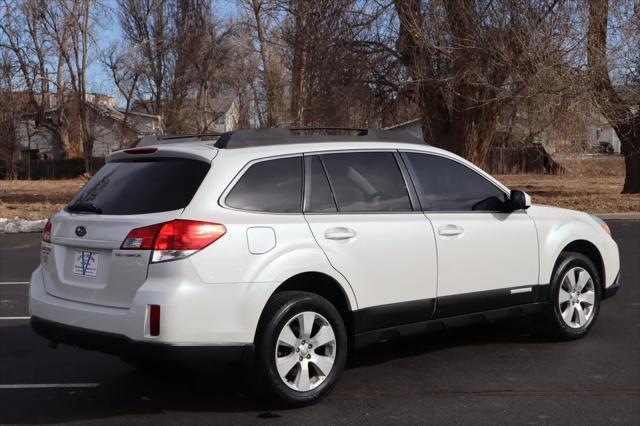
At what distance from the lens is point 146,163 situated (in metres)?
5.31

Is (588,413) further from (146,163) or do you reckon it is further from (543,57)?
(543,57)

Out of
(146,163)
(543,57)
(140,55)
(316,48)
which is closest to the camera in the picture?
(146,163)

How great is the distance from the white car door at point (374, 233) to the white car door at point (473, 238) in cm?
16

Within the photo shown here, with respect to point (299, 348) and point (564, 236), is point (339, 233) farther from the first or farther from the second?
point (564, 236)

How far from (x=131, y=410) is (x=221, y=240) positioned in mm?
1337

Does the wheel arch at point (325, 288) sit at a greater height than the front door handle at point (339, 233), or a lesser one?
lesser

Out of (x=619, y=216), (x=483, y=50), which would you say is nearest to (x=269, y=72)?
(x=483, y=50)

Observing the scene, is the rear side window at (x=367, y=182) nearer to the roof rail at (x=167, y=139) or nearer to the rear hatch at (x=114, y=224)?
the roof rail at (x=167, y=139)

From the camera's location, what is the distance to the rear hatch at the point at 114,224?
480 centimetres

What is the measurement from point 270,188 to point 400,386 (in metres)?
1.71

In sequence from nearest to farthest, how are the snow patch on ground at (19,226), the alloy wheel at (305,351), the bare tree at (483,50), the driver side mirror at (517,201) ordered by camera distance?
the alloy wheel at (305,351)
the driver side mirror at (517,201)
the snow patch on ground at (19,226)
the bare tree at (483,50)

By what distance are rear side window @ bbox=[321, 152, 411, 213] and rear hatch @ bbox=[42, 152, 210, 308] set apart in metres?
1.00

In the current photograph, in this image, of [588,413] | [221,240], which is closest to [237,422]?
[221,240]

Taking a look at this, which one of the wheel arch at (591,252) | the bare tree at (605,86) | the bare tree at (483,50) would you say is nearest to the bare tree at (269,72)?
the bare tree at (483,50)
